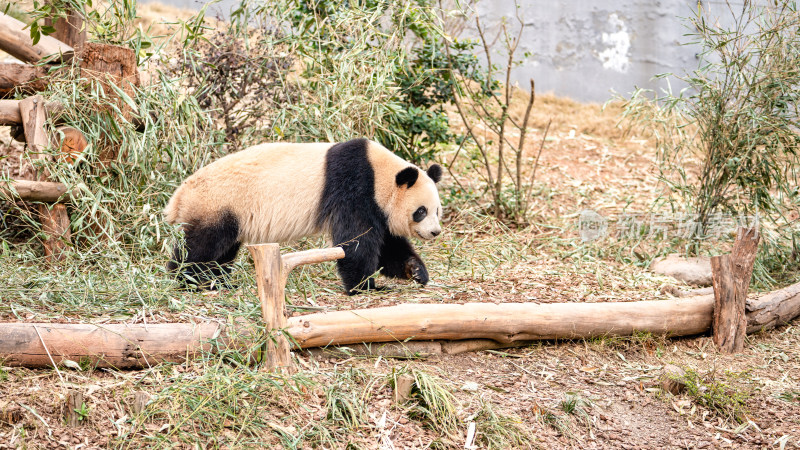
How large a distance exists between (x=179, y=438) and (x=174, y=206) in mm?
2273

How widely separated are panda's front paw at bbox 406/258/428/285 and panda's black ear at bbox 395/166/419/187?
59cm

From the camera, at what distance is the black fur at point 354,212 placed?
477 cm

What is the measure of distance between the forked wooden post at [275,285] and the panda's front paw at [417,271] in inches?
65.6

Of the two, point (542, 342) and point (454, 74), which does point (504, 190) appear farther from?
point (542, 342)

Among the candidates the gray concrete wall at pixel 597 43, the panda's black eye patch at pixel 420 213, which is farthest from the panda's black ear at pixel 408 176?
the gray concrete wall at pixel 597 43

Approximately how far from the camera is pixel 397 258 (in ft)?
17.2

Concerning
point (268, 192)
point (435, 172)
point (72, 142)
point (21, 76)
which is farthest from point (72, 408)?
point (21, 76)

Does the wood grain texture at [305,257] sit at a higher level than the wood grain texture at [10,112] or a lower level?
lower

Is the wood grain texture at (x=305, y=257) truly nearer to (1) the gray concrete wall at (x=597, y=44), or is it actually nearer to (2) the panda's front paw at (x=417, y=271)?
(2) the panda's front paw at (x=417, y=271)

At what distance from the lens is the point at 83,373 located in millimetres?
3357

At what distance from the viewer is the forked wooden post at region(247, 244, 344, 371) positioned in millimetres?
3379

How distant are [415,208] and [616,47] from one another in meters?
8.13

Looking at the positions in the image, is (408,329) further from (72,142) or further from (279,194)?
(72,142)

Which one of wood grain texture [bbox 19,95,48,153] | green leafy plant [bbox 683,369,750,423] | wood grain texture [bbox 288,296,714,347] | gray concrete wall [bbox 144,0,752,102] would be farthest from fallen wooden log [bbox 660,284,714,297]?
gray concrete wall [bbox 144,0,752,102]
